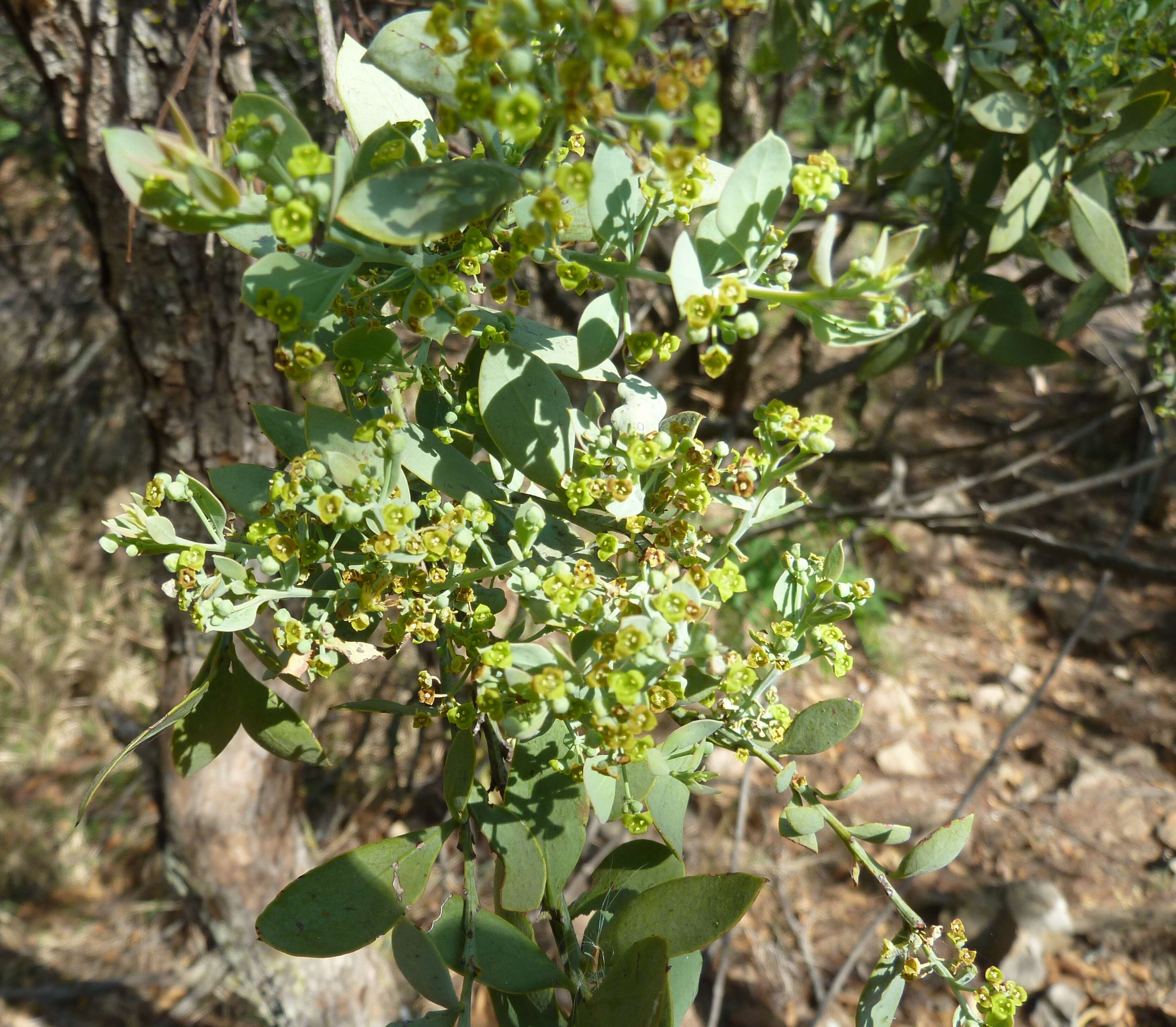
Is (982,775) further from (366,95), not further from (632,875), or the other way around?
(366,95)

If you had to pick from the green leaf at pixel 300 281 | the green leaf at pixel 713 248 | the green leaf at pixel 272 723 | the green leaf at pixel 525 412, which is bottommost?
the green leaf at pixel 272 723

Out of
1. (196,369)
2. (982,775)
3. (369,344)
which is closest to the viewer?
(369,344)

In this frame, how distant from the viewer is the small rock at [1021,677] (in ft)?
11.0

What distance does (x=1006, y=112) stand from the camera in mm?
1180

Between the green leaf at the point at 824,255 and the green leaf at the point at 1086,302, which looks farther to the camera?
the green leaf at the point at 1086,302

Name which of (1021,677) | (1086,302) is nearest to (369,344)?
(1086,302)

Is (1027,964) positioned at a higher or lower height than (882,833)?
→ lower

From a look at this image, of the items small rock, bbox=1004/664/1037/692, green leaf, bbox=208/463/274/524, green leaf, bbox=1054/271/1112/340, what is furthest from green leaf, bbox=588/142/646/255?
small rock, bbox=1004/664/1037/692

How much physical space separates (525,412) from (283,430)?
0.23m

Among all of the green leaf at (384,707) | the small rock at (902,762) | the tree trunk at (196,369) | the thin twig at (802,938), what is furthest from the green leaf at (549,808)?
the small rock at (902,762)

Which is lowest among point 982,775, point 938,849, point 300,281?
point 982,775

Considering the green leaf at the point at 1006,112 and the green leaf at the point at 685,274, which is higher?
the green leaf at the point at 1006,112

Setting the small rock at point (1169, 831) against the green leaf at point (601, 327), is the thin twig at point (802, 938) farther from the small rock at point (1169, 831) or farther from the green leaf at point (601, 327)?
the green leaf at point (601, 327)

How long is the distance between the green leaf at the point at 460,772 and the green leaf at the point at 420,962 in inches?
4.2
